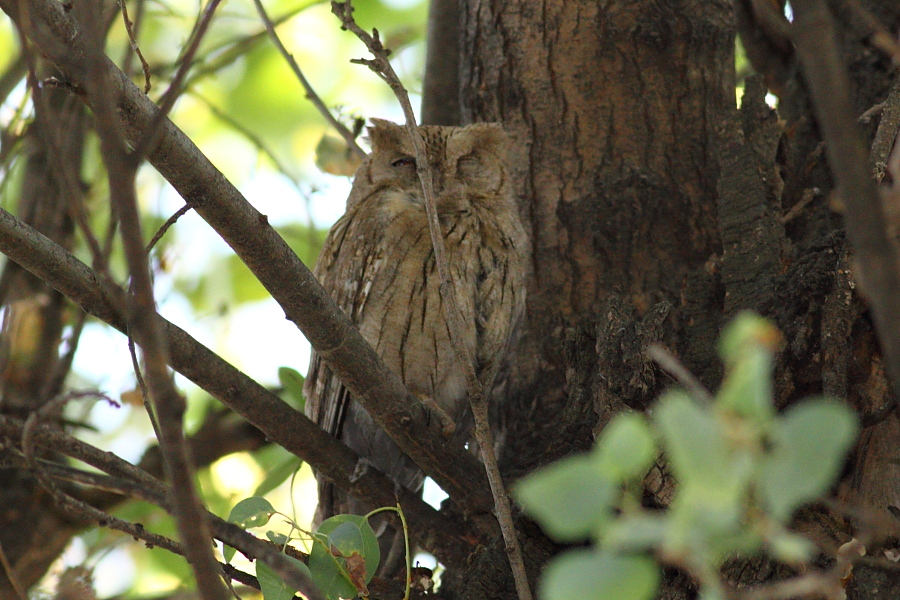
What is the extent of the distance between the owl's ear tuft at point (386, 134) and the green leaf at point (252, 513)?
139 cm

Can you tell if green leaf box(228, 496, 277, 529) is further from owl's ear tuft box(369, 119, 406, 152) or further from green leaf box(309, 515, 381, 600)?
owl's ear tuft box(369, 119, 406, 152)

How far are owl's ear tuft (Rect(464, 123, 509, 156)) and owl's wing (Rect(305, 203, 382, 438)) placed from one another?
343 mm

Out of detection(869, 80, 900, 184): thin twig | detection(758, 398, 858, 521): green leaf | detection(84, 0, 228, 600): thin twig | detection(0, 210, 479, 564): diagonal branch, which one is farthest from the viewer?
detection(869, 80, 900, 184): thin twig

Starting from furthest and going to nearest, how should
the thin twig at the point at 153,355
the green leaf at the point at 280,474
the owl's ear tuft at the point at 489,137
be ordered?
the owl's ear tuft at the point at 489,137 < the green leaf at the point at 280,474 < the thin twig at the point at 153,355

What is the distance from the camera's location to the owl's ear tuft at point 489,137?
2.26 metres

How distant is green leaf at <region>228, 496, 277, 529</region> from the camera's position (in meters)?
1.35

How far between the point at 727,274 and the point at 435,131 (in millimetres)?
1038

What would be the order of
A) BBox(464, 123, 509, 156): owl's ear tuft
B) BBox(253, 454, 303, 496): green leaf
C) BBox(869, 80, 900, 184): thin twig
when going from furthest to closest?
BBox(464, 123, 509, 156): owl's ear tuft, BBox(253, 454, 303, 496): green leaf, BBox(869, 80, 900, 184): thin twig

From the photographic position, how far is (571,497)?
0.51m

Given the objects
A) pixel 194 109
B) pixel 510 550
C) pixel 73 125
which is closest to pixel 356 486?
pixel 510 550

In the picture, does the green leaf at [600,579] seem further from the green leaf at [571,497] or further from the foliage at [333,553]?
the foliage at [333,553]

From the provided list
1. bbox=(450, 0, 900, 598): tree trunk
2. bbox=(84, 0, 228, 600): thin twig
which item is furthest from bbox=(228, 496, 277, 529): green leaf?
bbox=(84, 0, 228, 600): thin twig

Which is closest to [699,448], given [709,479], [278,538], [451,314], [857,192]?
[709,479]

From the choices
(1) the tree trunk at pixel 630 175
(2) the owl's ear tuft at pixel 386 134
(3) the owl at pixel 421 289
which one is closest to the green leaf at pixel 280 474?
(3) the owl at pixel 421 289
